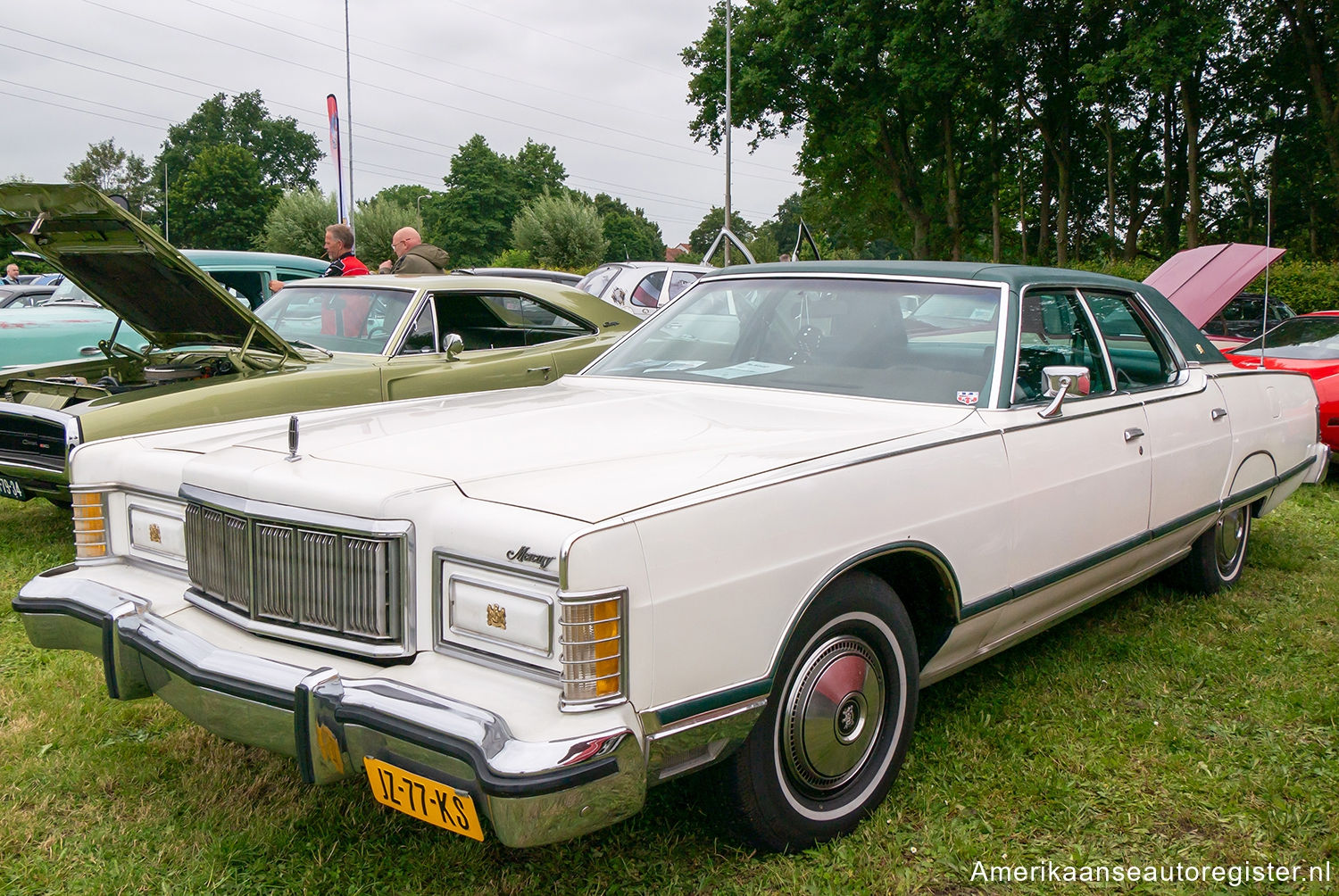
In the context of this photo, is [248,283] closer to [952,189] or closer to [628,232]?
[952,189]

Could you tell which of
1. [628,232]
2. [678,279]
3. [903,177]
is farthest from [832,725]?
[628,232]

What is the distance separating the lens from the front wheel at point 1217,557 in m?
4.50

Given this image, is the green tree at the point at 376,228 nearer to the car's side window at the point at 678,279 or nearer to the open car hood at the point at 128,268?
the car's side window at the point at 678,279

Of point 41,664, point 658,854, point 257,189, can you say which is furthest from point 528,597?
point 257,189

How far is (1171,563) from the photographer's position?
14.1 feet

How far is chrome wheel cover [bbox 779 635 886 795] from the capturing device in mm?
2395

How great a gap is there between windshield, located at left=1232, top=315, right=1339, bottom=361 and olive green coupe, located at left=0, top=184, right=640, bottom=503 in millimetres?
5372

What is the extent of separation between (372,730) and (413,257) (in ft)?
21.4

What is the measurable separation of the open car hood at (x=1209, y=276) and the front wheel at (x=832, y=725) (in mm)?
4572

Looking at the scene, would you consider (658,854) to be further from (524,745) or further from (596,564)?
(596,564)

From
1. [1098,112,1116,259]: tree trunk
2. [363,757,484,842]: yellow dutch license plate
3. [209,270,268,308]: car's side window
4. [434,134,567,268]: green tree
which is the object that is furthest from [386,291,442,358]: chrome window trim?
[434,134,567,268]: green tree

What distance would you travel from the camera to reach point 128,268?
521 cm

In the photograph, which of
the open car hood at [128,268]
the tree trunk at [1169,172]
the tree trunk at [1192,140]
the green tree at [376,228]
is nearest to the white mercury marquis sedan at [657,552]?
the open car hood at [128,268]

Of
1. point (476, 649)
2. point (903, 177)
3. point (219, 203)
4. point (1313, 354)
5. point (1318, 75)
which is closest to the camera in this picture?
point (476, 649)
